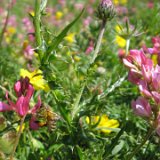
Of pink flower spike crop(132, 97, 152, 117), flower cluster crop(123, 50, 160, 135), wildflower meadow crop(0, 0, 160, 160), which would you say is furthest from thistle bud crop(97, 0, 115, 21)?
pink flower spike crop(132, 97, 152, 117)

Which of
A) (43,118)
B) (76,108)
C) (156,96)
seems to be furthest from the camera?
(76,108)

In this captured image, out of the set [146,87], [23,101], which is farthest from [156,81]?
[23,101]

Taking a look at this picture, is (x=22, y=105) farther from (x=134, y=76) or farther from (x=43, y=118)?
(x=134, y=76)

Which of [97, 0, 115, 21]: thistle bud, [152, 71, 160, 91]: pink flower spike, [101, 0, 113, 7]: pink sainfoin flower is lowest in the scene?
[152, 71, 160, 91]: pink flower spike

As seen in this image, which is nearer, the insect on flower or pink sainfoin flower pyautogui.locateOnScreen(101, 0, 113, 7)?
the insect on flower

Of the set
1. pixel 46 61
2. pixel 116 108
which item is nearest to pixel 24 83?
pixel 46 61

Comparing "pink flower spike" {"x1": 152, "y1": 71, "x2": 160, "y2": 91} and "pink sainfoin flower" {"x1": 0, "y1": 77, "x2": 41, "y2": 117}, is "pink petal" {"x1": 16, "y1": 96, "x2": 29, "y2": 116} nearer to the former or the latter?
"pink sainfoin flower" {"x1": 0, "y1": 77, "x2": 41, "y2": 117}

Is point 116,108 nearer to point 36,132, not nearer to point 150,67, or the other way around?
point 36,132
